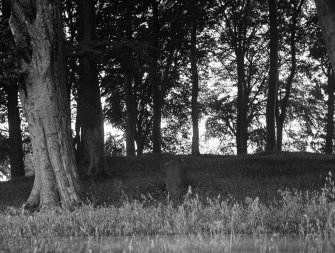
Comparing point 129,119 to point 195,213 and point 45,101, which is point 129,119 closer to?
point 45,101

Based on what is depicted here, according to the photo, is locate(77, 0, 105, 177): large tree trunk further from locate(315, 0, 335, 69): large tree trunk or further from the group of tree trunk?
locate(315, 0, 335, 69): large tree trunk

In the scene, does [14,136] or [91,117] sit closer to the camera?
[91,117]

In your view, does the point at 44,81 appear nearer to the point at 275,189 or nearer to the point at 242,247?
the point at 275,189

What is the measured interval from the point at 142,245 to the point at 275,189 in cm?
933

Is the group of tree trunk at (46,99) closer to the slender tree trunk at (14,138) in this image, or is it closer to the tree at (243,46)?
the slender tree trunk at (14,138)

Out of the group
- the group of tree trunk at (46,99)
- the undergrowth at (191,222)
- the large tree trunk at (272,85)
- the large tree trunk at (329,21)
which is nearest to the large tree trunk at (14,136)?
the group of tree trunk at (46,99)

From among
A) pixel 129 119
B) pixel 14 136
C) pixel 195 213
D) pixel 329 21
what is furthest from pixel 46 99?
pixel 129 119

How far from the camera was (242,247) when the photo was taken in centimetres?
539

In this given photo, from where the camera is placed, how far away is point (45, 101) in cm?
1320

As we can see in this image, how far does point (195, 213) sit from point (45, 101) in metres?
7.02

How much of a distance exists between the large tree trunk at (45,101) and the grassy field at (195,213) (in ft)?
3.33

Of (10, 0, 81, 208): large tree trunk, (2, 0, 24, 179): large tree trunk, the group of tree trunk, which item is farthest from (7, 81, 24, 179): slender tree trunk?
(10, 0, 81, 208): large tree trunk

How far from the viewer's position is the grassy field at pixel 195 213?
5.61m

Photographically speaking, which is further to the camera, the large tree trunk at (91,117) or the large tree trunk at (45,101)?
the large tree trunk at (91,117)
